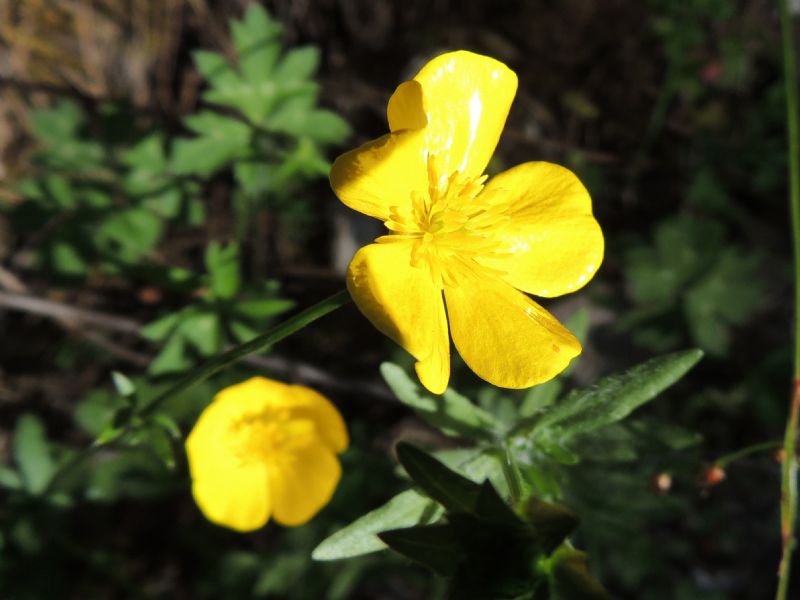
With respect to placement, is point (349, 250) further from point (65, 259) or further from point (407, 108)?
point (407, 108)

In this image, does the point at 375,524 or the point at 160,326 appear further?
the point at 160,326

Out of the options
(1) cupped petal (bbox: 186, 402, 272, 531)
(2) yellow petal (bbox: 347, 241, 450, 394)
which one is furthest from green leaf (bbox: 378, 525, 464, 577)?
(1) cupped petal (bbox: 186, 402, 272, 531)

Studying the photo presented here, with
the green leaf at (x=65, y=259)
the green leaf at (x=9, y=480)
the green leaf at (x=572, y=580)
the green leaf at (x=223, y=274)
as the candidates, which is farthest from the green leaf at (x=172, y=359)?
the green leaf at (x=572, y=580)

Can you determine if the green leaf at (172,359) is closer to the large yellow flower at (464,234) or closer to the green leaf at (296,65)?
the green leaf at (296,65)

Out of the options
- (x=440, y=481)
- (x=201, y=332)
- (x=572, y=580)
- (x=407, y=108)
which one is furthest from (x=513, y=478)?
(x=201, y=332)

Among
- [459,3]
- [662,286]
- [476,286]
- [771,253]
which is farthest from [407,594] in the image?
[459,3]

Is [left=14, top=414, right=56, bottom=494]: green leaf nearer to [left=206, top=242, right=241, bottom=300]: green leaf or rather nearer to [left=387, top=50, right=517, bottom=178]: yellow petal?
[left=206, top=242, right=241, bottom=300]: green leaf

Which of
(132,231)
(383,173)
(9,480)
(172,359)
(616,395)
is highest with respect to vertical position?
(383,173)
